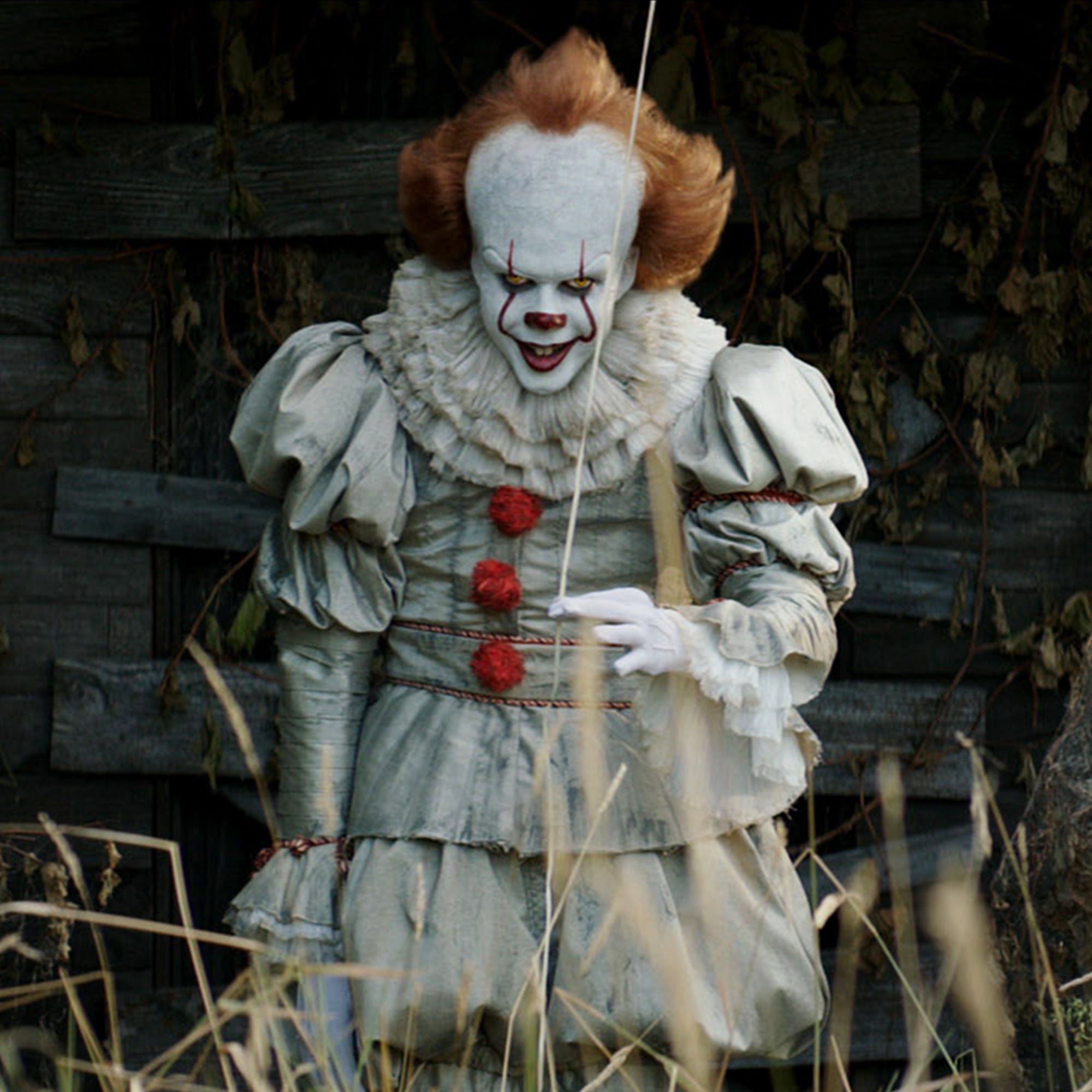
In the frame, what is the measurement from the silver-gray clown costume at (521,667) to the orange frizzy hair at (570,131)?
0.19ft

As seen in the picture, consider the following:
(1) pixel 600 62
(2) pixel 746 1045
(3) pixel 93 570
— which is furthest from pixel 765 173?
(2) pixel 746 1045

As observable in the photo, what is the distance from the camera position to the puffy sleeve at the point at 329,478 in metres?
2.47

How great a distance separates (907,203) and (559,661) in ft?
4.77

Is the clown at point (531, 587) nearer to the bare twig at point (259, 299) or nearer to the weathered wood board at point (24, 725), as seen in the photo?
the bare twig at point (259, 299)

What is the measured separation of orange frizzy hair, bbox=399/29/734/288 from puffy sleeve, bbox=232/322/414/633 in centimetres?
20

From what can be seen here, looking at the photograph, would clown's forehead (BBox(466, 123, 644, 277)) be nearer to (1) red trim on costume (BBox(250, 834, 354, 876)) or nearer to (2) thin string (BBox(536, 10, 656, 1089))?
(2) thin string (BBox(536, 10, 656, 1089))

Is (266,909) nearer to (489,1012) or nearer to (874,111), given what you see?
(489,1012)

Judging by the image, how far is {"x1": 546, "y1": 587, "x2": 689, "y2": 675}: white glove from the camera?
222cm

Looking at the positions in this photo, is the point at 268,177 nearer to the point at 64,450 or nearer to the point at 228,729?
the point at 64,450

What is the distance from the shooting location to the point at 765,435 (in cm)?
242

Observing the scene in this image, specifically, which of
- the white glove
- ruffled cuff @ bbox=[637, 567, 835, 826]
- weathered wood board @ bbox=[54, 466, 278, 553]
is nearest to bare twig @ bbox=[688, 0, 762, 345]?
weathered wood board @ bbox=[54, 466, 278, 553]

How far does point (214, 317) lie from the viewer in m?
3.70

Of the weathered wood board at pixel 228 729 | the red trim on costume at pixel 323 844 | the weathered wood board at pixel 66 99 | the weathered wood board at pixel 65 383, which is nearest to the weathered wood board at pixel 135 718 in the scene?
the weathered wood board at pixel 228 729

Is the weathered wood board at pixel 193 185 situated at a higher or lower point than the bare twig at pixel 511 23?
lower
